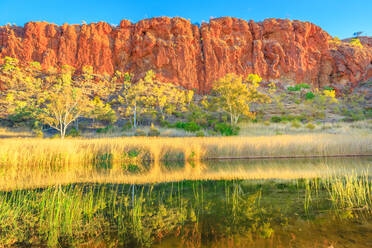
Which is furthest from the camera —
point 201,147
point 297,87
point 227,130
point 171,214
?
point 297,87

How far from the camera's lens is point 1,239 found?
11.0ft

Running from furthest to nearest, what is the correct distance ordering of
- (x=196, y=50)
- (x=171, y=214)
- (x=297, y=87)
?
(x=196, y=50) → (x=297, y=87) → (x=171, y=214)

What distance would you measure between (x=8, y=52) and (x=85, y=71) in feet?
48.4

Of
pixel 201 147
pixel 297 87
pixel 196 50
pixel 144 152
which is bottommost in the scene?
pixel 144 152

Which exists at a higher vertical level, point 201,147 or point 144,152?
point 201,147

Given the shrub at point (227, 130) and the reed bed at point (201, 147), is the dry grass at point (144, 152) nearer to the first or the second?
the reed bed at point (201, 147)

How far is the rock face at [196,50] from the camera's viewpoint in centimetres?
4894

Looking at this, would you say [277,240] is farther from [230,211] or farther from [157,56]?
[157,56]

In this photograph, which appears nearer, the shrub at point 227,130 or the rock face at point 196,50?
the shrub at point 227,130

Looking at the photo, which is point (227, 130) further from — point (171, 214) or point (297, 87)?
point (297, 87)

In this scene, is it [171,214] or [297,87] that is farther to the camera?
[297,87]

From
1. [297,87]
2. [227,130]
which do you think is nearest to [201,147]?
[227,130]

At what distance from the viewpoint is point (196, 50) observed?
5250 centimetres

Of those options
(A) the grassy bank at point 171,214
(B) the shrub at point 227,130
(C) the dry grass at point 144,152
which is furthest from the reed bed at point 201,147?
(B) the shrub at point 227,130
